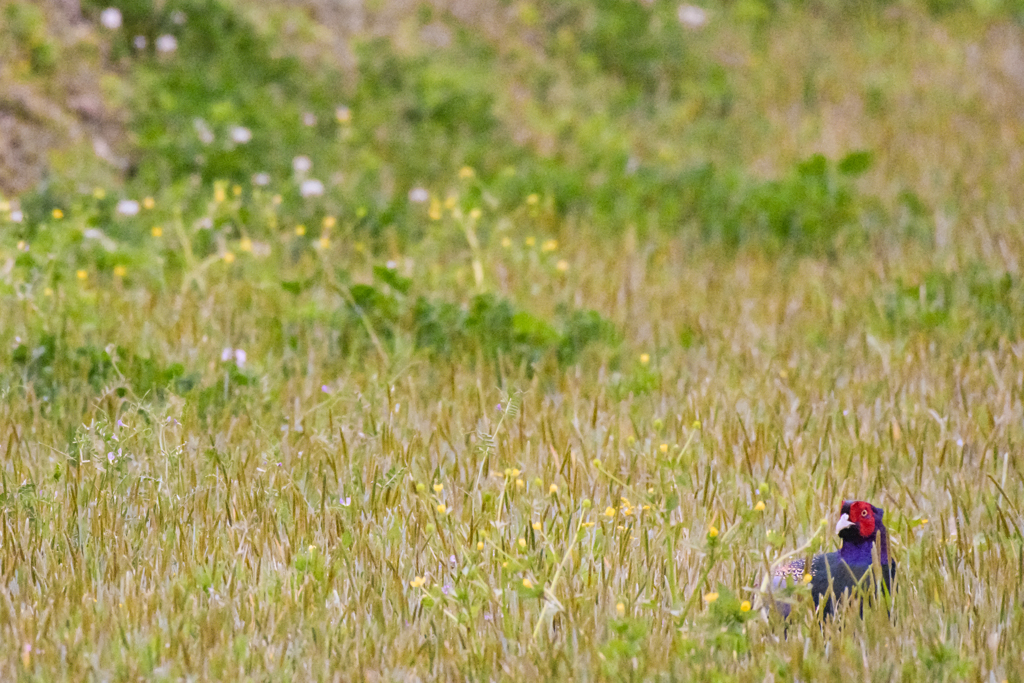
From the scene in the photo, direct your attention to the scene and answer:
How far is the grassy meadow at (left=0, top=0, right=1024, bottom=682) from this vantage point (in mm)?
2910

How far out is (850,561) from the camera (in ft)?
9.99

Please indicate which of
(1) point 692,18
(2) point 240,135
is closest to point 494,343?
(2) point 240,135

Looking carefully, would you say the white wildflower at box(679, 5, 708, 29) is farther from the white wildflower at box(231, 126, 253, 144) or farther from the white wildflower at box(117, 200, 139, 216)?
the white wildflower at box(117, 200, 139, 216)

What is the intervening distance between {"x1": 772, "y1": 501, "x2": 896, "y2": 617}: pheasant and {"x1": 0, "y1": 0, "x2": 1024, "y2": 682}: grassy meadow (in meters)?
0.06

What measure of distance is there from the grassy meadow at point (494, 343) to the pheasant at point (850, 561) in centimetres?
6

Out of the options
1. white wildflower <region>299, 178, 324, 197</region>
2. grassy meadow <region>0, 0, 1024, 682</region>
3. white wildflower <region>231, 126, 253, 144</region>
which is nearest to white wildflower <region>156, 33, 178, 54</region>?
grassy meadow <region>0, 0, 1024, 682</region>

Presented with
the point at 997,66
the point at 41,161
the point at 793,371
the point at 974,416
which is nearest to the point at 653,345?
the point at 793,371

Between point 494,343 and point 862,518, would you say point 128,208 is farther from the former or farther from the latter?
point 862,518

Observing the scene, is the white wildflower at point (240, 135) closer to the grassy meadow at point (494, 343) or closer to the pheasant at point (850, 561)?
the grassy meadow at point (494, 343)

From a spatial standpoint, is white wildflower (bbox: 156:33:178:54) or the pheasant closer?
the pheasant

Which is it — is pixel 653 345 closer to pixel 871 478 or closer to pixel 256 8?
pixel 871 478

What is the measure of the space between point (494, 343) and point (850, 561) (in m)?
2.24

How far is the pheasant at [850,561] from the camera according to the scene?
9.80 feet

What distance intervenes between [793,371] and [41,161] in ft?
14.1
